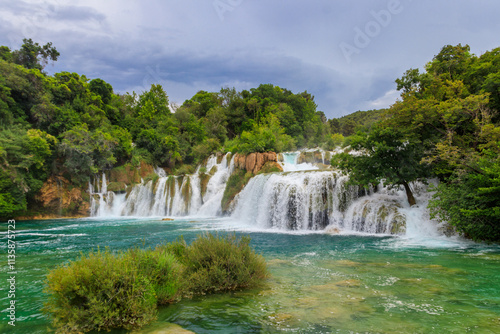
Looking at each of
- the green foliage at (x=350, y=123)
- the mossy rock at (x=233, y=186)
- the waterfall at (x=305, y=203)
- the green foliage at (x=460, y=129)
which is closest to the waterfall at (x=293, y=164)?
the waterfall at (x=305, y=203)

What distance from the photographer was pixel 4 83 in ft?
87.3

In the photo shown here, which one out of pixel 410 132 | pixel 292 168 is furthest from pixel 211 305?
pixel 292 168

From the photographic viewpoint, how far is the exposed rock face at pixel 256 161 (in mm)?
26078

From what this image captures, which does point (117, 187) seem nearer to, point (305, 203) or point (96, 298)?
point (305, 203)

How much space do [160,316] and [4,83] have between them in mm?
31836

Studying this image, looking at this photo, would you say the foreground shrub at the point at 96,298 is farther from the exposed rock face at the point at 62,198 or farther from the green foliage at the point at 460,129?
the exposed rock face at the point at 62,198

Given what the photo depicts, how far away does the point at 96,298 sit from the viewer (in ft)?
13.5

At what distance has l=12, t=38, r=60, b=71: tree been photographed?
113 feet

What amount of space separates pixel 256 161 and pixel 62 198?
19.6 metres

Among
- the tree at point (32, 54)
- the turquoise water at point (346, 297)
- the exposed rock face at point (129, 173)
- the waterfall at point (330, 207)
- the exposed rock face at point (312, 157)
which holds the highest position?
the tree at point (32, 54)

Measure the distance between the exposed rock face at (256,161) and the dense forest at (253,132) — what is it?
87 centimetres

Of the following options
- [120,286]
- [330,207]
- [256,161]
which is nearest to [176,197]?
[256,161]

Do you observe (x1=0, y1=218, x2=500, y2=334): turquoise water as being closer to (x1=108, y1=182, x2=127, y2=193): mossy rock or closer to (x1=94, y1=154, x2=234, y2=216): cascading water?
(x1=94, y1=154, x2=234, y2=216): cascading water

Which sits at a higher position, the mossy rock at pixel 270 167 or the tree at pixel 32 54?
the tree at pixel 32 54
